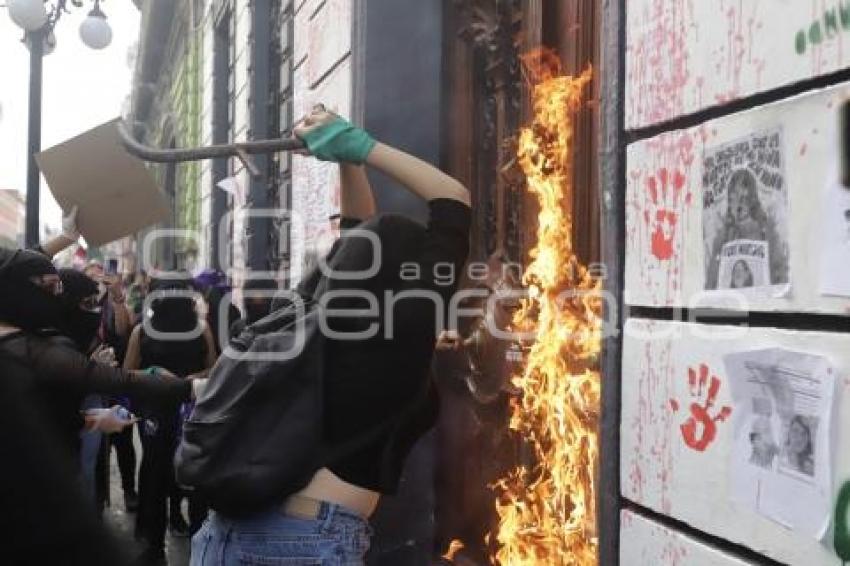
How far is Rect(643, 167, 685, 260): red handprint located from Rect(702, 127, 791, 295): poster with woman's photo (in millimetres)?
127

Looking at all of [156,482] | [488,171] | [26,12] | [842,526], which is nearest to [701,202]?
[842,526]

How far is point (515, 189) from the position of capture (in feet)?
14.7

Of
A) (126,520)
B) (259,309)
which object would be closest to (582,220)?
(259,309)

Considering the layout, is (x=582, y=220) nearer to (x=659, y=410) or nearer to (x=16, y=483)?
(x=659, y=410)

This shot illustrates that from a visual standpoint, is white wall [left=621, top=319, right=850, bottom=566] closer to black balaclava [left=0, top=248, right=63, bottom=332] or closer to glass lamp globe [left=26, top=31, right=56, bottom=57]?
black balaclava [left=0, top=248, right=63, bottom=332]

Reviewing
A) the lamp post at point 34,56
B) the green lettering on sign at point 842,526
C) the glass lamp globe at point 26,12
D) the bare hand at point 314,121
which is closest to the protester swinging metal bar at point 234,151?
the bare hand at point 314,121

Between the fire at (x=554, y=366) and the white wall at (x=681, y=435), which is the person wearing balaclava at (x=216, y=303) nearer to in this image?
the fire at (x=554, y=366)

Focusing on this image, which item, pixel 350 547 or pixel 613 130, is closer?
pixel 350 547

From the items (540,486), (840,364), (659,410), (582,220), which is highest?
(582,220)

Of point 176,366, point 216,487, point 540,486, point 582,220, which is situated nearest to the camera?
point 216,487

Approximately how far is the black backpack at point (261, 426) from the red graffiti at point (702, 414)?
98 cm

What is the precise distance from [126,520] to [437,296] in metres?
6.07

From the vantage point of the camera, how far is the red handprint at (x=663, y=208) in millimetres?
2555

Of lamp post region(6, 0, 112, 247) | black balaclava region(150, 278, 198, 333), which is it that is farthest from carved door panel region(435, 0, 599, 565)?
lamp post region(6, 0, 112, 247)
